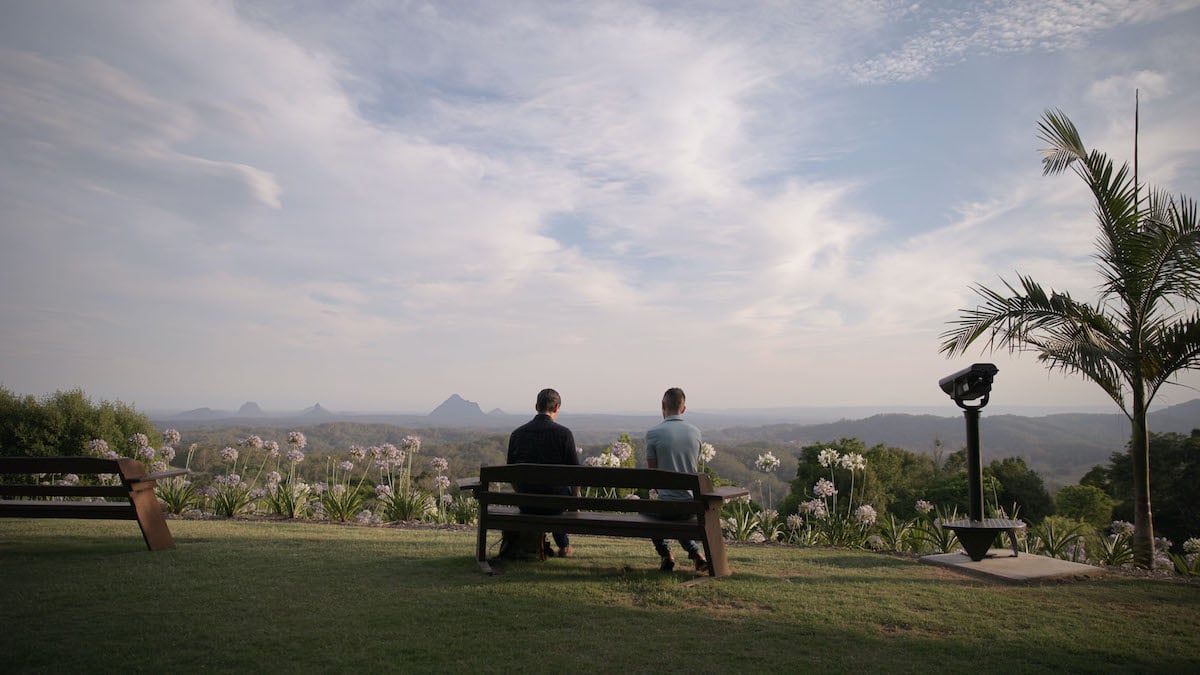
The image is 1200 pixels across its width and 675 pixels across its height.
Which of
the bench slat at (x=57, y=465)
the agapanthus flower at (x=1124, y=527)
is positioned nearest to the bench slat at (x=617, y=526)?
the bench slat at (x=57, y=465)

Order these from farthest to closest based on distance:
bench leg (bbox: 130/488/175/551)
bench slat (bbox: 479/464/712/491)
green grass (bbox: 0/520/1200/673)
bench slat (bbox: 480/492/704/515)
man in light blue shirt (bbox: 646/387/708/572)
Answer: bench leg (bbox: 130/488/175/551) → man in light blue shirt (bbox: 646/387/708/572) → bench slat (bbox: 480/492/704/515) → bench slat (bbox: 479/464/712/491) → green grass (bbox: 0/520/1200/673)

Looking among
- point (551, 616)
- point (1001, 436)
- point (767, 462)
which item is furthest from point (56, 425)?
point (1001, 436)

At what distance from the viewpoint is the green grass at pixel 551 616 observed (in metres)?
3.88

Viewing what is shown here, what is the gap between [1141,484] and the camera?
875 cm

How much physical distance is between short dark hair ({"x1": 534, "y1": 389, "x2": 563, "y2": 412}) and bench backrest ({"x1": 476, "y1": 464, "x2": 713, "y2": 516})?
27.9 inches

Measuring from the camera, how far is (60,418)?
71.6 ft

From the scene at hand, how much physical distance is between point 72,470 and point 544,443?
14.1 ft

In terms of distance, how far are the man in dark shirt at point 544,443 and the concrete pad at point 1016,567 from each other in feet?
12.4

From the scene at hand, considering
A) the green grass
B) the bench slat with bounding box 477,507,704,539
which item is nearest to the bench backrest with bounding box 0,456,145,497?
the green grass

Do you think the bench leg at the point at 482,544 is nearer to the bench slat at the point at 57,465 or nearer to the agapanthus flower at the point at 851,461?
the bench slat at the point at 57,465

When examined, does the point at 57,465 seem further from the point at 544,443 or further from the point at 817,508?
the point at 817,508

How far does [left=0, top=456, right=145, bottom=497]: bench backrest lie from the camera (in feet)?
20.9

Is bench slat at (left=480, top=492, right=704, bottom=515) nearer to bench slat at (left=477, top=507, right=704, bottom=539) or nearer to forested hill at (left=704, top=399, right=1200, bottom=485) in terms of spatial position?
bench slat at (left=477, top=507, right=704, bottom=539)

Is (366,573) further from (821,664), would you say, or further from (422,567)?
(821,664)
